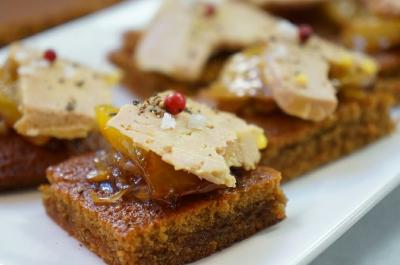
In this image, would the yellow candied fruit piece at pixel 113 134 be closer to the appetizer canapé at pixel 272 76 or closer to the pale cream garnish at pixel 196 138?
the pale cream garnish at pixel 196 138

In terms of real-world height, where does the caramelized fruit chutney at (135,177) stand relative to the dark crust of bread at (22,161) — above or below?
above

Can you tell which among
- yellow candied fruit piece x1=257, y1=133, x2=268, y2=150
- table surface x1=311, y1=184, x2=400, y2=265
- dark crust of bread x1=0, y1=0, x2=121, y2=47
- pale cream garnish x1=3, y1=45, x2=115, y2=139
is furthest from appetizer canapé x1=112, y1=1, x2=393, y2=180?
dark crust of bread x1=0, y1=0, x2=121, y2=47

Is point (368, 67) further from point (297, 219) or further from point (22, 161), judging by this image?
point (22, 161)

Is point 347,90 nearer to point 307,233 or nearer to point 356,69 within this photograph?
point 356,69

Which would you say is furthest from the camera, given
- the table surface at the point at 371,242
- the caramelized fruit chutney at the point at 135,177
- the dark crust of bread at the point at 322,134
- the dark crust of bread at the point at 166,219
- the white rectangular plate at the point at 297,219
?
the dark crust of bread at the point at 322,134

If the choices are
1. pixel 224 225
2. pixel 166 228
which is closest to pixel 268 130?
pixel 224 225

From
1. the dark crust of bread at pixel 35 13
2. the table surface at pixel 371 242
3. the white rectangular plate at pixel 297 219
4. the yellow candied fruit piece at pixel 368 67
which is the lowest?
the table surface at pixel 371 242

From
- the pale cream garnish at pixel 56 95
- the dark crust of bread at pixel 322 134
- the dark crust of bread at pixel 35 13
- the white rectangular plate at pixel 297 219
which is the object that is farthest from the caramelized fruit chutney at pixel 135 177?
the dark crust of bread at pixel 35 13
